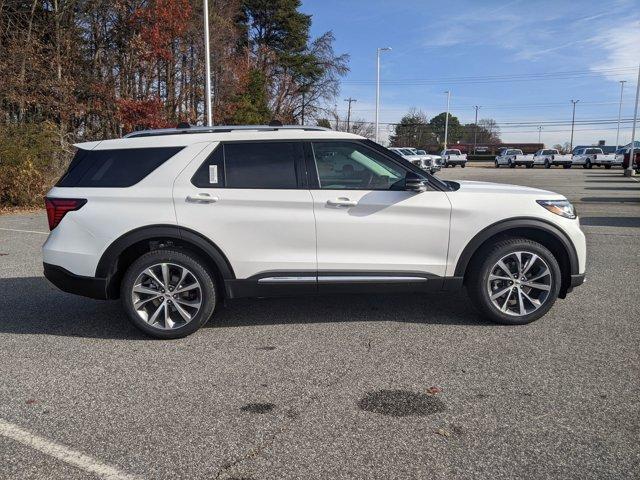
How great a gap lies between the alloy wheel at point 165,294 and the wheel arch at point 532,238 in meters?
2.34

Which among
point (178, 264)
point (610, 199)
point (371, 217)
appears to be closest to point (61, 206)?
point (178, 264)

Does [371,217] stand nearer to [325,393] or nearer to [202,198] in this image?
[202,198]

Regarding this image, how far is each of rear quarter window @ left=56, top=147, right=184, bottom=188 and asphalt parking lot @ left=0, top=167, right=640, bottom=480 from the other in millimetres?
1349

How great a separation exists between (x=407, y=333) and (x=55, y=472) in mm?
2932

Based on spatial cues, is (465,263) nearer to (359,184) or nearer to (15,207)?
(359,184)

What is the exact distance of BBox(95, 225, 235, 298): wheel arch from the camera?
4.51 meters

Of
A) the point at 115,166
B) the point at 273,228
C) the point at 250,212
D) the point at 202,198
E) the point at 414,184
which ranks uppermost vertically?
the point at 115,166

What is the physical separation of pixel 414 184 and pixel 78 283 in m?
2.99

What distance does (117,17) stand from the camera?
22.3 m

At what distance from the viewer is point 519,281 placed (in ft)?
15.8

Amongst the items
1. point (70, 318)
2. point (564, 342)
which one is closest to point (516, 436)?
point (564, 342)

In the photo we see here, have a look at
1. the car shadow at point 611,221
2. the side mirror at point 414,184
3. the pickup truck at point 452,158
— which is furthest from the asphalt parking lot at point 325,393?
the pickup truck at point 452,158

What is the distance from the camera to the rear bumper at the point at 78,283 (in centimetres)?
455

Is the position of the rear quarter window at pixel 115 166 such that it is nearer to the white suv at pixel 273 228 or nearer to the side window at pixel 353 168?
the white suv at pixel 273 228
